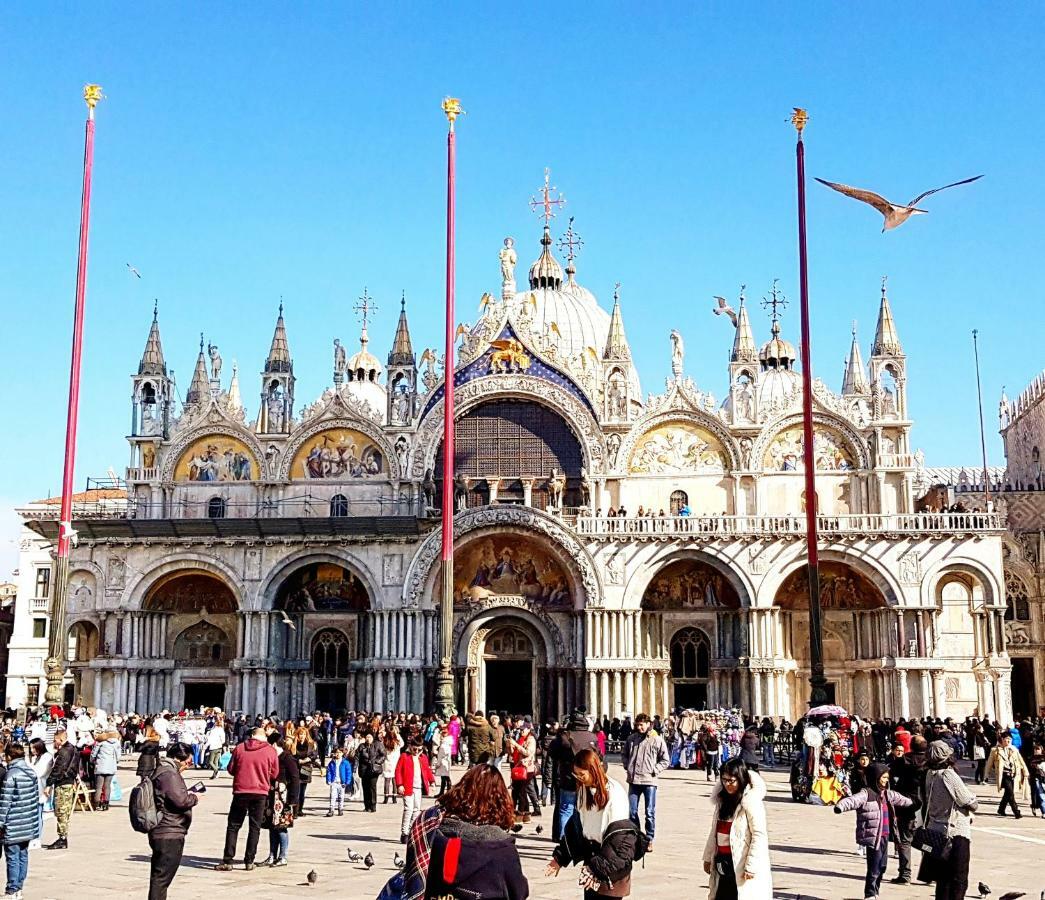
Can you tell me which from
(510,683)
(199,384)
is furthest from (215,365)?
(510,683)

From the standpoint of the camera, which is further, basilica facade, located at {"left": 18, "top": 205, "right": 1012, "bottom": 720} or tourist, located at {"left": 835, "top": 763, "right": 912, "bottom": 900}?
basilica facade, located at {"left": 18, "top": 205, "right": 1012, "bottom": 720}

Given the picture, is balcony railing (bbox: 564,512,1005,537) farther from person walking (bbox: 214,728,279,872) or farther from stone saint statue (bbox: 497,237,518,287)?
person walking (bbox: 214,728,279,872)

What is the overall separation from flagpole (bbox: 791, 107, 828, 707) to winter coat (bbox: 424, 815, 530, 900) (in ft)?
92.3

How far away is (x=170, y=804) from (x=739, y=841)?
549 centimetres

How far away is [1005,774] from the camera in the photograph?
77.4 ft

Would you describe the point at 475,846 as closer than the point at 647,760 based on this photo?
Yes

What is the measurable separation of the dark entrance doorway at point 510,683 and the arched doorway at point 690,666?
518 centimetres

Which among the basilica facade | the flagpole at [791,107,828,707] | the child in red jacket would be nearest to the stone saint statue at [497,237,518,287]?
the basilica facade

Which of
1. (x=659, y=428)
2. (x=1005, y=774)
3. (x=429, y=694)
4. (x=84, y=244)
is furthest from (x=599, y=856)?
(x=659, y=428)

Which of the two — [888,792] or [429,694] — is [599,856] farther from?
[429,694]

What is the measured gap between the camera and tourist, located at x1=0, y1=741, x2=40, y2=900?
1300 cm

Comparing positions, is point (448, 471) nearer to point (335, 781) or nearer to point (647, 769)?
point (335, 781)

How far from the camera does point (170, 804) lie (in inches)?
474

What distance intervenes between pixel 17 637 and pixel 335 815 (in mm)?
43511
